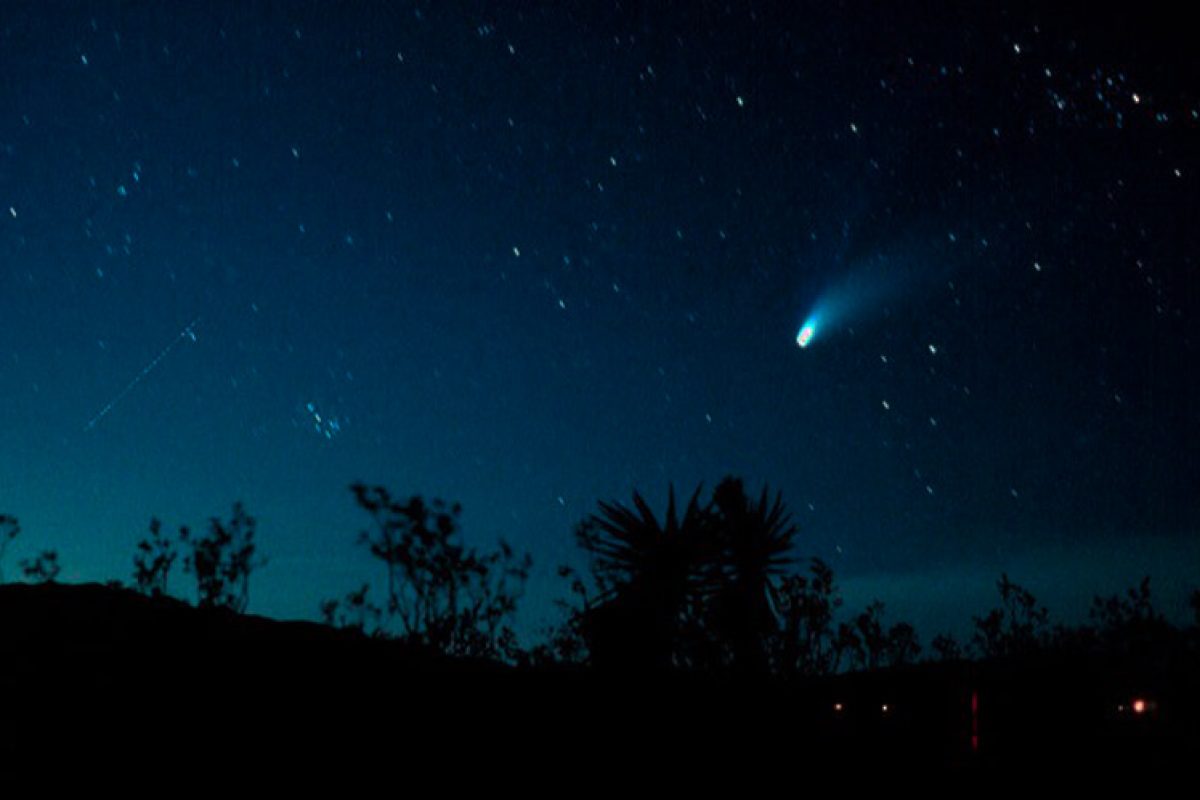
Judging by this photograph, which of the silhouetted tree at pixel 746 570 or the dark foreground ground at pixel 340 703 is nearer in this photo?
the dark foreground ground at pixel 340 703

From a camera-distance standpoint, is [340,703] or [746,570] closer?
[340,703]

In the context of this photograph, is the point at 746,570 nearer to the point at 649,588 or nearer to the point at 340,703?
the point at 649,588

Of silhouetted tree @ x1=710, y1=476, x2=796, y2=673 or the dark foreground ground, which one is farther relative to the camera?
silhouetted tree @ x1=710, y1=476, x2=796, y2=673

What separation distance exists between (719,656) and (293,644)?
7516 mm

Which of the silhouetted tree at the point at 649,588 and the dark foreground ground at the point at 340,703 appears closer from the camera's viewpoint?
the dark foreground ground at the point at 340,703

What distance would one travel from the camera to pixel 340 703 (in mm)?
6504

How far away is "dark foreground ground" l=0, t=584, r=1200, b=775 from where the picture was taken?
5605 mm

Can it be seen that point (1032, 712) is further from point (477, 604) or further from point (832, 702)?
point (477, 604)

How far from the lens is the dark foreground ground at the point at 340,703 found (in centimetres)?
561

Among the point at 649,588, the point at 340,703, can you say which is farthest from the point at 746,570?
the point at 340,703

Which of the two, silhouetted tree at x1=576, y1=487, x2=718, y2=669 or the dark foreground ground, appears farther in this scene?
silhouetted tree at x1=576, y1=487, x2=718, y2=669

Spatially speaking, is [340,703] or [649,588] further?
[649,588]

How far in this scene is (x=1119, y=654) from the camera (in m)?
11.3

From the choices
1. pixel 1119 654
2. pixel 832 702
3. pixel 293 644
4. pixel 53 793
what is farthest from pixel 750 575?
pixel 53 793
